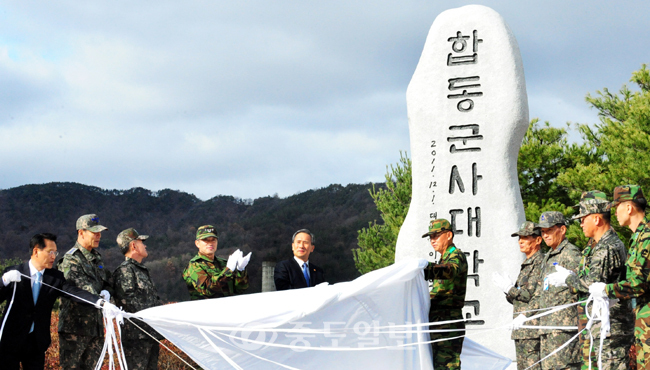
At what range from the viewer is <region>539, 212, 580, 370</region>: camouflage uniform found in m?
5.14

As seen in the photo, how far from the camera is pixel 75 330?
4.89 m

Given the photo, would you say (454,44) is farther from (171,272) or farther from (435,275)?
(171,272)

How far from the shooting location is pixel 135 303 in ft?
17.3

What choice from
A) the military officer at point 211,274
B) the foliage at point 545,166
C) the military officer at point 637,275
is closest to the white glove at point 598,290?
the military officer at point 637,275

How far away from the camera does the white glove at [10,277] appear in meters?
4.61

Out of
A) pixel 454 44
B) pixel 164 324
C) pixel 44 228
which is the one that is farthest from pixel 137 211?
pixel 164 324

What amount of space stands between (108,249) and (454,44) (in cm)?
2072

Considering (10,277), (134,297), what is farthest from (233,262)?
(10,277)

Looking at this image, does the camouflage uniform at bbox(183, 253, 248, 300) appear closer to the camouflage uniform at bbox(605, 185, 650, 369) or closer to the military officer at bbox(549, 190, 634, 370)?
the military officer at bbox(549, 190, 634, 370)

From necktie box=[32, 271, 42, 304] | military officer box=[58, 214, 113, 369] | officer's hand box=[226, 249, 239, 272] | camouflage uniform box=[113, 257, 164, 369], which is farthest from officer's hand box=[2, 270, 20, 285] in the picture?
officer's hand box=[226, 249, 239, 272]

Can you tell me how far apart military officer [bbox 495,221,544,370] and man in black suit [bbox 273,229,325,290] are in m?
1.67

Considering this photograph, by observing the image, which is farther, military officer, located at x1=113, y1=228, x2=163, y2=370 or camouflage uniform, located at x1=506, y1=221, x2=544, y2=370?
camouflage uniform, located at x1=506, y1=221, x2=544, y2=370

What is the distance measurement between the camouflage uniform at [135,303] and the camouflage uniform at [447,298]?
2.34 meters

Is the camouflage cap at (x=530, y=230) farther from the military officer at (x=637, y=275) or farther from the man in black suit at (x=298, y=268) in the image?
the man in black suit at (x=298, y=268)
